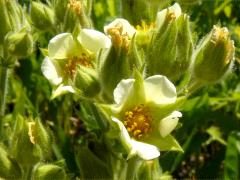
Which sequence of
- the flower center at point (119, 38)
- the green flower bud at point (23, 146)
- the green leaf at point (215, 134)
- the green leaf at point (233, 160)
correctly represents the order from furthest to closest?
the green leaf at point (215, 134), the green leaf at point (233, 160), the green flower bud at point (23, 146), the flower center at point (119, 38)

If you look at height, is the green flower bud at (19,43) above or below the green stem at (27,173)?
above

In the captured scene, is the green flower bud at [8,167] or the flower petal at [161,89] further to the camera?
the green flower bud at [8,167]

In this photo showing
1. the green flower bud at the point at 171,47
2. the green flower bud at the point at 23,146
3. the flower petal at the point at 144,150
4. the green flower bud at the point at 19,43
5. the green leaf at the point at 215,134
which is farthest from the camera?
the green leaf at the point at 215,134

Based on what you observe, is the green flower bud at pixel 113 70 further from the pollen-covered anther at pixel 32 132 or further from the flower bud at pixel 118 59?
the pollen-covered anther at pixel 32 132

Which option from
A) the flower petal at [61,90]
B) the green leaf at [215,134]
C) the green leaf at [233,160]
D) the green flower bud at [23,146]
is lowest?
the green leaf at [215,134]

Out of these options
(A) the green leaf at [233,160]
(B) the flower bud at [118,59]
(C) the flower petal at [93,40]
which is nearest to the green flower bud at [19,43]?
(C) the flower petal at [93,40]

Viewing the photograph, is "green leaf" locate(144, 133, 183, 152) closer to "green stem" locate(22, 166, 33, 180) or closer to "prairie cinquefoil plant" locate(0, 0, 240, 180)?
"prairie cinquefoil plant" locate(0, 0, 240, 180)
